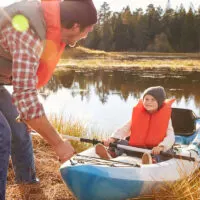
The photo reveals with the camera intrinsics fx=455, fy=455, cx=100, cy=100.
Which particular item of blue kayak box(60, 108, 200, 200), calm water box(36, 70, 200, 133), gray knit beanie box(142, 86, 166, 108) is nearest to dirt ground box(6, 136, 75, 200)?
blue kayak box(60, 108, 200, 200)

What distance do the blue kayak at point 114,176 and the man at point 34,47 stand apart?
3.37 feet

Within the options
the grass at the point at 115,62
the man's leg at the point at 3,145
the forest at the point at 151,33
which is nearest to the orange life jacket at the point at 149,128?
the man's leg at the point at 3,145

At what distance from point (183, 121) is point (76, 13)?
388cm

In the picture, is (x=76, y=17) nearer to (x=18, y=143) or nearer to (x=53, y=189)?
(x=18, y=143)

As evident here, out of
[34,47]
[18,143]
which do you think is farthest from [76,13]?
[18,143]

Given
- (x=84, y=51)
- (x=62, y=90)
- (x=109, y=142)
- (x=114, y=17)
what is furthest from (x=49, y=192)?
(x=114, y=17)

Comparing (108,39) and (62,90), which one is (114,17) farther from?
(62,90)

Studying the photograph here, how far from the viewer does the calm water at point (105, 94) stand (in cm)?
1057

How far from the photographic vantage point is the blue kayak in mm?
3742

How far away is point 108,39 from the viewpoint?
5475cm

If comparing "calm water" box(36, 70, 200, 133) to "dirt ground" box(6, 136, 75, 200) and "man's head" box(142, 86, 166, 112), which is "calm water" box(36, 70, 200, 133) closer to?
"man's head" box(142, 86, 166, 112)

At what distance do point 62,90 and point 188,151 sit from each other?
9887 millimetres

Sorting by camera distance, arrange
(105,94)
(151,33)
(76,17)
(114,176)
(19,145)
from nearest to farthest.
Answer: (76,17), (114,176), (19,145), (105,94), (151,33)

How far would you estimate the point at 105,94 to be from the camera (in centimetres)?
1432
